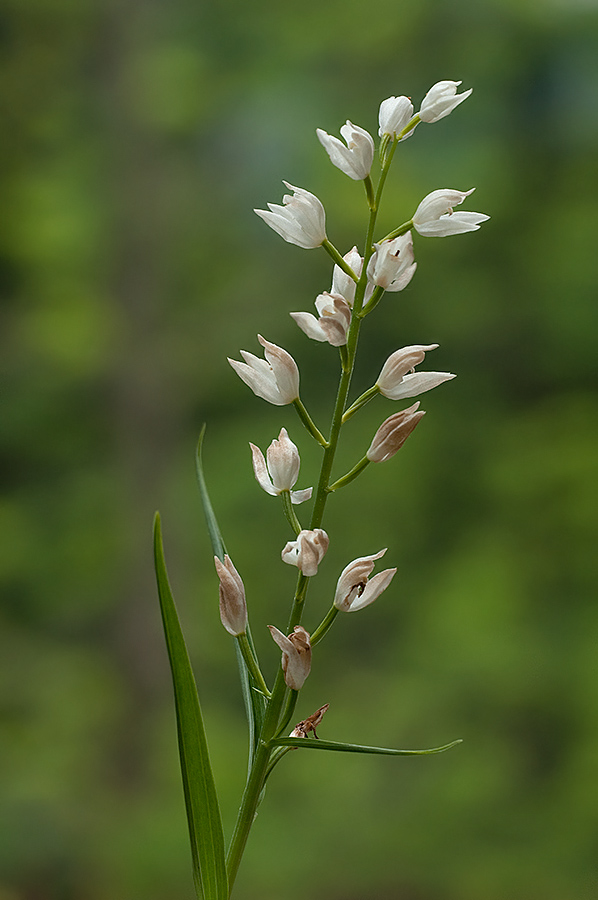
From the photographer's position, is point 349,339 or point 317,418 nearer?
point 349,339

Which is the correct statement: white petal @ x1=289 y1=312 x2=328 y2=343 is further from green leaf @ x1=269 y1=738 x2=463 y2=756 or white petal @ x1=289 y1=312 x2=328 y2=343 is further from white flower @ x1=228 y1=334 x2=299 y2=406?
green leaf @ x1=269 y1=738 x2=463 y2=756

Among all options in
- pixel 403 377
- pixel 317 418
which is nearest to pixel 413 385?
pixel 403 377

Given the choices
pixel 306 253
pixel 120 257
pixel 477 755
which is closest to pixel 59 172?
pixel 120 257

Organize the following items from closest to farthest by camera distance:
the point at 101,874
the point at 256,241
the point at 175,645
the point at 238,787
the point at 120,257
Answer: the point at 175,645 < the point at 101,874 < the point at 238,787 < the point at 120,257 < the point at 256,241

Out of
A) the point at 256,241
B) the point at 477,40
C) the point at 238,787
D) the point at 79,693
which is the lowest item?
the point at 238,787

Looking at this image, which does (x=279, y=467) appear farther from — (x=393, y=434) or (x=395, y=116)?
(x=395, y=116)

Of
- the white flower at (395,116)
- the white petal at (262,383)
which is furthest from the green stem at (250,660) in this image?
the white flower at (395,116)

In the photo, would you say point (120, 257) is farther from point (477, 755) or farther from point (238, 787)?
point (477, 755)
